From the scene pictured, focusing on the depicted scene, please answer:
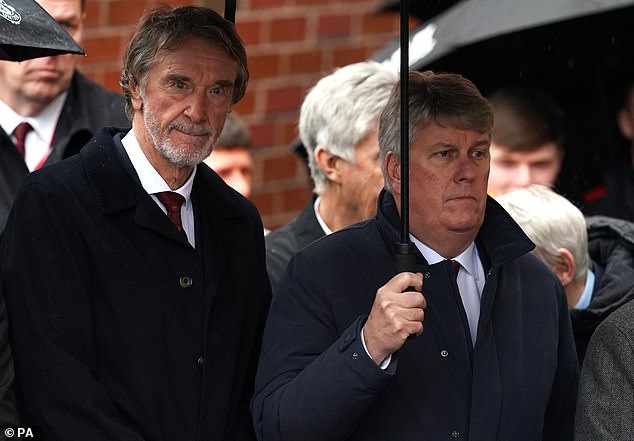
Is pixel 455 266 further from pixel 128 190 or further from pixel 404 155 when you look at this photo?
pixel 128 190

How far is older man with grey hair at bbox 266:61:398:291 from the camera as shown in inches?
192

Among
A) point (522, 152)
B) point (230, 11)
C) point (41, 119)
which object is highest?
point (230, 11)

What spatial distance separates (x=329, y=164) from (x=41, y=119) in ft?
3.31

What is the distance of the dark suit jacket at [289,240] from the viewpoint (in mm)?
4754

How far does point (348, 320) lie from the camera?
385 cm

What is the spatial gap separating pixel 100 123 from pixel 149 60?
140cm

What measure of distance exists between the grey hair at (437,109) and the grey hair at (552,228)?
0.89m

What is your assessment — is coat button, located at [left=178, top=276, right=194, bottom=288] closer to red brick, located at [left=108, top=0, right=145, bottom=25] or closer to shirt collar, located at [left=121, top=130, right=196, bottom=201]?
shirt collar, located at [left=121, top=130, right=196, bottom=201]

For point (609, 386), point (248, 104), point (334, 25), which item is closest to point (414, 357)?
point (609, 386)

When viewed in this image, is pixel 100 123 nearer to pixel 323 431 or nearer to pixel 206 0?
pixel 206 0

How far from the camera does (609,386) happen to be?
3744mm

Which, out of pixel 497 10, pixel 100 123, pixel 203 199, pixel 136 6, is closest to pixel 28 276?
pixel 203 199

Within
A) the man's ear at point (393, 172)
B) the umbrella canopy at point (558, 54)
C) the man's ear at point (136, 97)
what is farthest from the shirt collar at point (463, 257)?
the umbrella canopy at point (558, 54)

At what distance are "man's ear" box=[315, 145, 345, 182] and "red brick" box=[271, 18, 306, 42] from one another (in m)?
2.29
